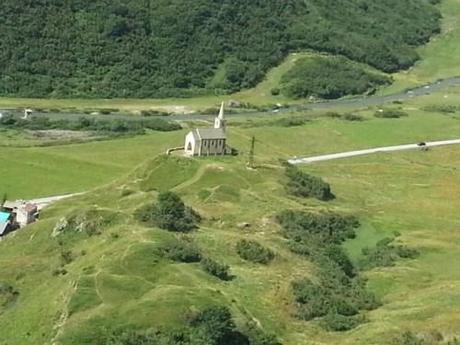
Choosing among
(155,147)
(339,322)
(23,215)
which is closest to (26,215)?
(23,215)

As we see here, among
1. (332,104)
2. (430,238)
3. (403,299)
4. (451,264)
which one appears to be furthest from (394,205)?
(332,104)

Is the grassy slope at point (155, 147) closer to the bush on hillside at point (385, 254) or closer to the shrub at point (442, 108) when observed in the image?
the shrub at point (442, 108)

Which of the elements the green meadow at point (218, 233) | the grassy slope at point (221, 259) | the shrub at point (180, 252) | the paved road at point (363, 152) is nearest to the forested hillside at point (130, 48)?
the green meadow at point (218, 233)

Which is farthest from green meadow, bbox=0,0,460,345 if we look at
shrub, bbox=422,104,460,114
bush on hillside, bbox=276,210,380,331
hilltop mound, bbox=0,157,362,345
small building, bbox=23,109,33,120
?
shrub, bbox=422,104,460,114

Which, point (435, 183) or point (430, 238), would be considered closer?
point (430, 238)

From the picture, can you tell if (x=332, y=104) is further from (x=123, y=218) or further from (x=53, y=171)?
(x=123, y=218)

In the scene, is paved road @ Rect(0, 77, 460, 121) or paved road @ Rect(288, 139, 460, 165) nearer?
paved road @ Rect(288, 139, 460, 165)

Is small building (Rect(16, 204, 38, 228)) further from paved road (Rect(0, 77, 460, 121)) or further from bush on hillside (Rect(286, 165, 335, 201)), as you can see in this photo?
paved road (Rect(0, 77, 460, 121))
